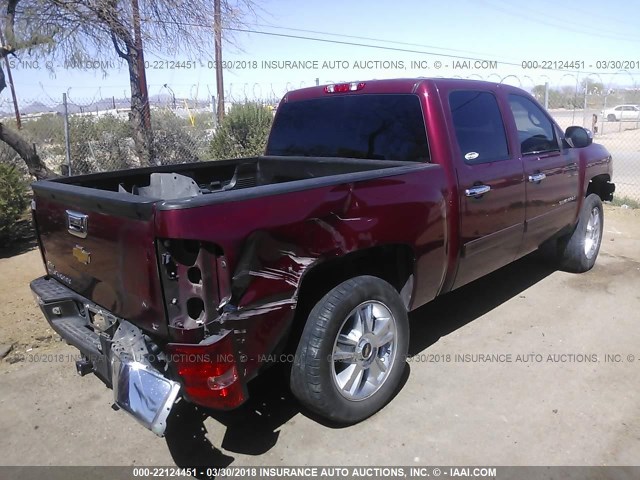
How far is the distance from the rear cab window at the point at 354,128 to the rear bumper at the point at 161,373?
1.96 metres

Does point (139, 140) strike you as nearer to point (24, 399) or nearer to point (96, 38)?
point (96, 38)

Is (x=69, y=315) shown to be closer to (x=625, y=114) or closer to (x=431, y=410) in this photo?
(x=431, y=410)

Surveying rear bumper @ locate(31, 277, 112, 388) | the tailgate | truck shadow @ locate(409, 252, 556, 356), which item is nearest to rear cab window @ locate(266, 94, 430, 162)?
truck shadow @ locate(409, 252, 556, 356)

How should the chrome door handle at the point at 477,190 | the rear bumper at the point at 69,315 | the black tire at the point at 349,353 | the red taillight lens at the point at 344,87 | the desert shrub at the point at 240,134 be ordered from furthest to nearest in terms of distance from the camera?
the desert shrub at the point at 240,134 → the red taillight lens at the point at 344,87 → the chrome door handle at the point at 477,190 → the rear bumper at the point at 69,315 → the black tire at the point at 349,353

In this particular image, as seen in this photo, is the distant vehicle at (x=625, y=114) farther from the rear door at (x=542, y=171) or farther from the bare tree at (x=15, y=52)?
the bare tree at (x=15, y=52)

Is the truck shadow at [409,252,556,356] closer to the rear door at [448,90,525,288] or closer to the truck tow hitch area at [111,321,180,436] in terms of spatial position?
the rear door at [448,90,525,288]

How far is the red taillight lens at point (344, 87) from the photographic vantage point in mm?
3928

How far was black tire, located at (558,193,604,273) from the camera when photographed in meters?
5.56

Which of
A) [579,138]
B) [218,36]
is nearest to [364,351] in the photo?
[579,138]

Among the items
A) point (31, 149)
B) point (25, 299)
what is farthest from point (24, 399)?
point (31, 149)

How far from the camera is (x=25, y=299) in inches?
202

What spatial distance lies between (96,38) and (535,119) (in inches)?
296

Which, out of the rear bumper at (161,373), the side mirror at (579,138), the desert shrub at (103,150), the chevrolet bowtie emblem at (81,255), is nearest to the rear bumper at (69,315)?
the rear bumper at (161,373)

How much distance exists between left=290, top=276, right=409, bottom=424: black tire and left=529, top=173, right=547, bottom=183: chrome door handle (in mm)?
1836
